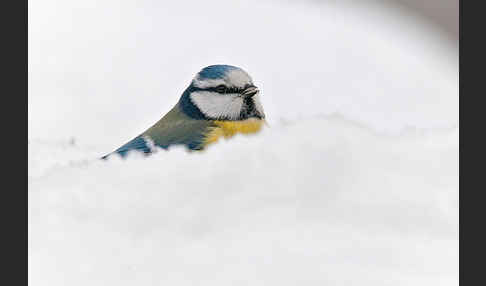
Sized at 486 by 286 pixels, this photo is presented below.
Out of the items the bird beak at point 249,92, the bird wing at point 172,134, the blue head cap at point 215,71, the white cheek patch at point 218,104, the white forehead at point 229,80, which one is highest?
the blue head cap at point 215,71

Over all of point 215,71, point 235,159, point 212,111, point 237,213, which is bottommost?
point 237,213

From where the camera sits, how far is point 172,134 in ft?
8.20

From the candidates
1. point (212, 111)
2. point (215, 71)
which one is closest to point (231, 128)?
point (212, 111)

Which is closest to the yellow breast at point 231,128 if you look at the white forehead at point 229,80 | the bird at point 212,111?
the bird at point 212,111

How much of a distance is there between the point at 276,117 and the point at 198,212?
390 millimetres

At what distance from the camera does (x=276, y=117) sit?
2.58 metres

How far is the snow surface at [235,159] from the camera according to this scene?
2473 mm

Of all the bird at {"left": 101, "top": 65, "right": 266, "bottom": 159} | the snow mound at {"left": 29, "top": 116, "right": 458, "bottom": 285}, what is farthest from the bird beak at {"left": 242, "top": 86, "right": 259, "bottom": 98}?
the snow mound at {"left": 29, "top": 116, "right": 458, "bottom": 285}

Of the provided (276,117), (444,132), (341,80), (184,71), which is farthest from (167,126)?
(444,132)

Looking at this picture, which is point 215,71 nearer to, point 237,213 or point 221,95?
point 221,95

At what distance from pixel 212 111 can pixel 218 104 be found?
29 millimetres

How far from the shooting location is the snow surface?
247cm

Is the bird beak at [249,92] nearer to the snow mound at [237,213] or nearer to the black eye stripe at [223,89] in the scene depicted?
the black eye stripe at [223,89]

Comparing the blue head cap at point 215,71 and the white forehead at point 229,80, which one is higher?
the blue head cap at point 215,71
